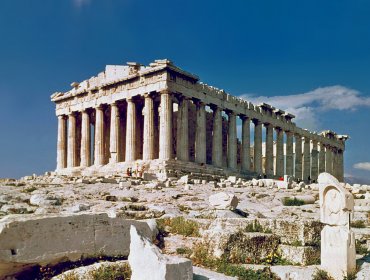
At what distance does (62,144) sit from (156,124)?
39.5 feet

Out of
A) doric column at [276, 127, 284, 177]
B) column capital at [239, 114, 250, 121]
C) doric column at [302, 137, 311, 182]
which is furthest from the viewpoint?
doric column at [302, 137, 311, 182]

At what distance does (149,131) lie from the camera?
130 feet

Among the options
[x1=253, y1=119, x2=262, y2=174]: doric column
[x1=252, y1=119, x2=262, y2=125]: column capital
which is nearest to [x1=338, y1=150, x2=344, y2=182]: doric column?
[x1=253, y1=119, x2=262, y2=174]: doric column

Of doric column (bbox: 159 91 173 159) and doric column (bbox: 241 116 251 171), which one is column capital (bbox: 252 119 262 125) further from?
doric column (bbox: 159 91 173 159)

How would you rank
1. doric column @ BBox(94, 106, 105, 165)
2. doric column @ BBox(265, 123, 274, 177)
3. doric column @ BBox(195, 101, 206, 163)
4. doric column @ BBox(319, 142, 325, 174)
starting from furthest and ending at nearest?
1. doric column @ BBox(319, 142, 325, 174)
2. doric column @ BBox(265, 123, 274, 177)
3. doric column @ BBox(94, 106, 105, 165)
4. doric column @ BBox(195, 101, 206, 163)

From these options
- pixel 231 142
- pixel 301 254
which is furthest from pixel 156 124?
pixel 301 254

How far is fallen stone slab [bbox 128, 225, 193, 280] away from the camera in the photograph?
7094mm

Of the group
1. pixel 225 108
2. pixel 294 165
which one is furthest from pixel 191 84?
pixel 294 165

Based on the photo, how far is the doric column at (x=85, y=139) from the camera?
153 feet

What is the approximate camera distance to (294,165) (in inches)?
2362

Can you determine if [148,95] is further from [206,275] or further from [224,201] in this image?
[206,275]

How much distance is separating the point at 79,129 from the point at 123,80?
10327mm

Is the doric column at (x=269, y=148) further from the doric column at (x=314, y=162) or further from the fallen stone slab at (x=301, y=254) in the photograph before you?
the fallen stone slab at (x=301, y=254)

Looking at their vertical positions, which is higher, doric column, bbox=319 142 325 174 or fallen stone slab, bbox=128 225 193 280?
doric column, bbox=319 142 325 174
